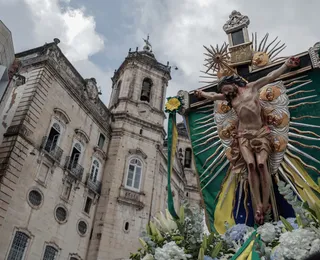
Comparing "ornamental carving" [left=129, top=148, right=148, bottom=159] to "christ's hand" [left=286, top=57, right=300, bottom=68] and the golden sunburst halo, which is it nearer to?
the golden sunburst halo

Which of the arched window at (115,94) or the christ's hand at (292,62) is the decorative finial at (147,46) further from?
the christ's hand at (292,62)

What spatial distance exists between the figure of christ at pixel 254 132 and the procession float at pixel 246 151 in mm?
15

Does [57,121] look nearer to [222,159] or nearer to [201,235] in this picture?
[222,159]

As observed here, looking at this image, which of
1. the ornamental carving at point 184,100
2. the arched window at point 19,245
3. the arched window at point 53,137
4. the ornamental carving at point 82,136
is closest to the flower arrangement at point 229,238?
the ornamental carving at point 184,100

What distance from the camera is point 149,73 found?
2677 cm

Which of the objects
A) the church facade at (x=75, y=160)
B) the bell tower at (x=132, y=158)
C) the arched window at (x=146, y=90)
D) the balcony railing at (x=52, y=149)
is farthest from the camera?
the arched window at (x=146, y=90)

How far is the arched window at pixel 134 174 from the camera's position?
21922 millimetres

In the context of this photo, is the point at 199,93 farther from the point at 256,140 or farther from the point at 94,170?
the point at 94,170

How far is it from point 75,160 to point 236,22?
1511cm

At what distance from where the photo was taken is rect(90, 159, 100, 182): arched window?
21062 mm

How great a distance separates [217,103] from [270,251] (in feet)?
11.2

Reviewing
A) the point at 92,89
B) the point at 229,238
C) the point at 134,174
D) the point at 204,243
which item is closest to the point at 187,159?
the point at 134,174

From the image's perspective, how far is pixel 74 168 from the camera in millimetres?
19578

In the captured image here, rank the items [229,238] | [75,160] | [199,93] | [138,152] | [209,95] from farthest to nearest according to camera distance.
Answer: [138,152]
[75,160]
[199,93]
[209,95]
[229,238]
